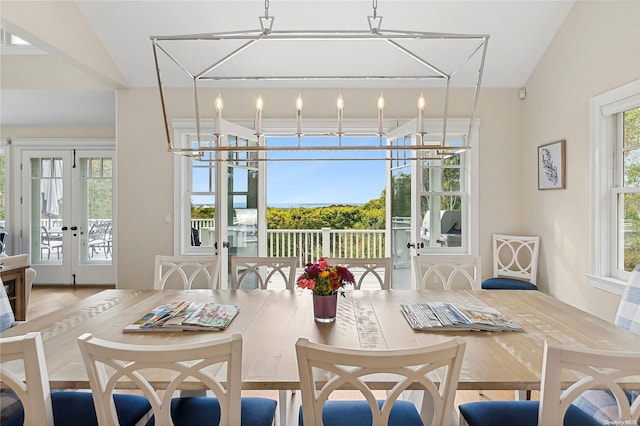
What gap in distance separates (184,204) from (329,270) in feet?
9.62

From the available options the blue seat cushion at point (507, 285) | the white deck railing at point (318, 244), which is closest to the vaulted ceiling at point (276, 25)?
the blue seat cushion at point (507, 285)

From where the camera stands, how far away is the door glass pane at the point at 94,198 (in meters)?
5.94

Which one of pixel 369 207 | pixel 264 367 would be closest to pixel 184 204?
pixel 264 367

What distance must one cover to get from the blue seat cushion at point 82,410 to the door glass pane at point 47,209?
531 cm

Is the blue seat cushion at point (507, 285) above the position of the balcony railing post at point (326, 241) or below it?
below

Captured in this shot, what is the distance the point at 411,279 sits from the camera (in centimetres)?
415

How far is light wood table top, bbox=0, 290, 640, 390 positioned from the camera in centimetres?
122

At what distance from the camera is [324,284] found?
1.72 meters

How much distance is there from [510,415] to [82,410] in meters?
1.64

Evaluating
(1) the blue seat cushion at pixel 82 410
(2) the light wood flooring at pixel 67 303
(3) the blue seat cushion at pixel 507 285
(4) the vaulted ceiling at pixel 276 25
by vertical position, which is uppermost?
(4) the vaulted ceiling at pixel 276 25

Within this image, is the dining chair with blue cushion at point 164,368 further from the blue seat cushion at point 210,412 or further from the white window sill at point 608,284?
the white window sill at point 608,284

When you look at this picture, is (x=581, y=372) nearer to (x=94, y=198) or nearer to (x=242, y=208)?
(x=242, y=208)

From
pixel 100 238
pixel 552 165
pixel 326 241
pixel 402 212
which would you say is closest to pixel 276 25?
pixel 402 212

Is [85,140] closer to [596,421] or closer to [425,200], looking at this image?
[425,200]
